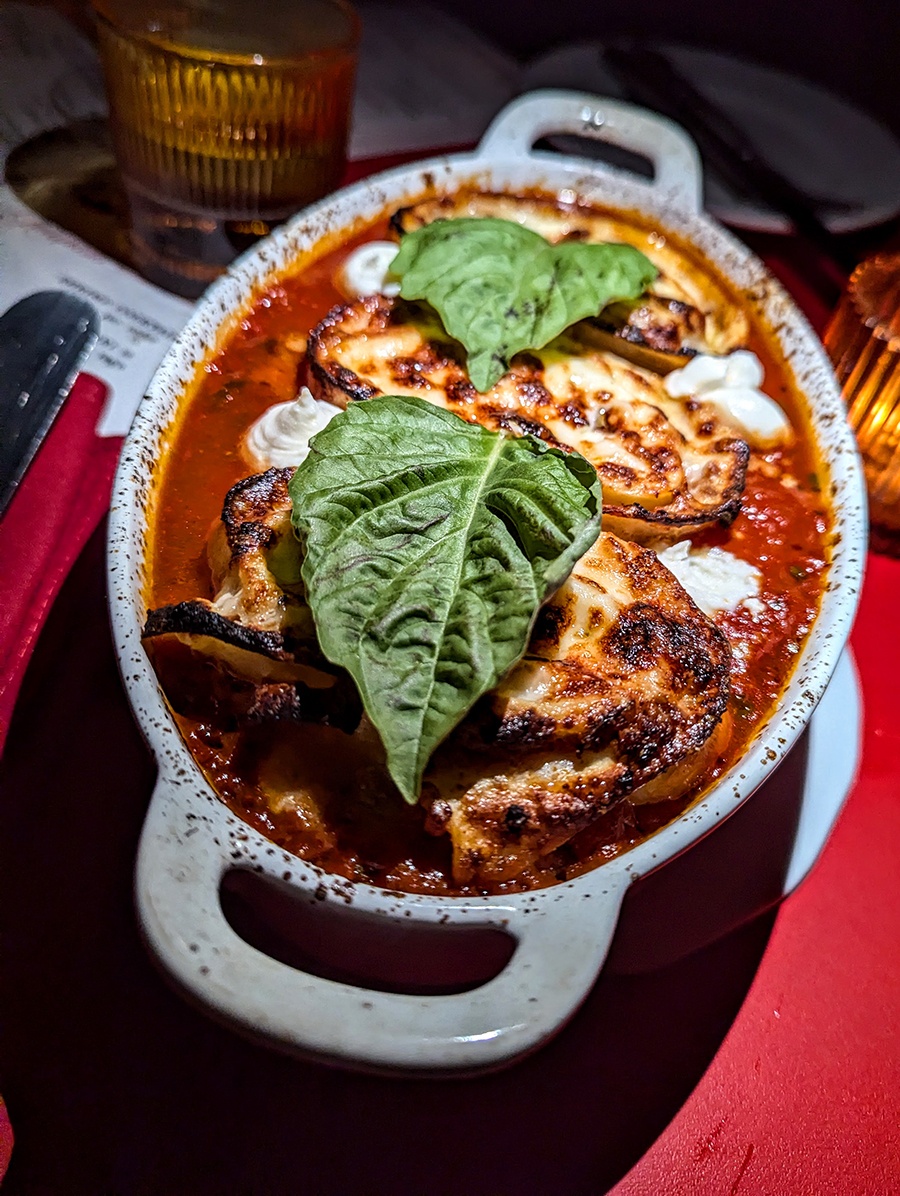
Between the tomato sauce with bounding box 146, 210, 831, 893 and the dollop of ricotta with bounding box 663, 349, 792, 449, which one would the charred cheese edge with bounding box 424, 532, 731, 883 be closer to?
the tomato sauce with bounding box 146, 210, 831, 893

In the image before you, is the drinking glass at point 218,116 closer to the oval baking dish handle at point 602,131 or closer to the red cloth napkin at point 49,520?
the oval baking dish handle at point 602,131

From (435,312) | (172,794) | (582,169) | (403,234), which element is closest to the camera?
(172,794)

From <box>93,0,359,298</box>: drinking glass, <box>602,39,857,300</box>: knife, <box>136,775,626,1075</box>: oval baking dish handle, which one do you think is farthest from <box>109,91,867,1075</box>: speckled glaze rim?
<box>602,39,857,300</box>: knife

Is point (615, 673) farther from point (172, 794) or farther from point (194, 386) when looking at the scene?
point (194, 386)

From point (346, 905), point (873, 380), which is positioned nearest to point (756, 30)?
point (873, 380)

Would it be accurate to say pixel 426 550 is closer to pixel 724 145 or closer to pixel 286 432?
pixel 286 432

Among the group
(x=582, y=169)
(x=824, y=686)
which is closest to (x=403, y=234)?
(x=582, y=169)
